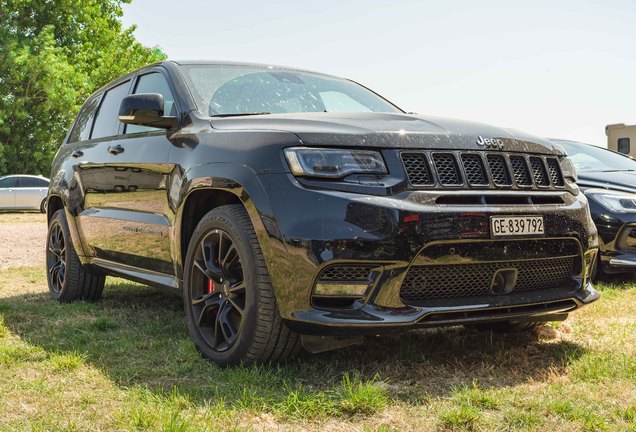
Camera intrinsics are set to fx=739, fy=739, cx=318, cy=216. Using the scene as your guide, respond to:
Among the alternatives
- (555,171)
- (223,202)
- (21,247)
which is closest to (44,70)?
(21,247)

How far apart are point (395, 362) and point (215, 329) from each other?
938 millimetres

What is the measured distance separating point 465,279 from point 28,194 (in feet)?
78.1

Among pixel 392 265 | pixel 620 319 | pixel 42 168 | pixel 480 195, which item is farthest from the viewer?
pixel 42 168

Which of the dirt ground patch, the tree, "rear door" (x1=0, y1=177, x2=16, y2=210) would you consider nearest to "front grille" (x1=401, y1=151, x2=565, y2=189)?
the dirt ground patch

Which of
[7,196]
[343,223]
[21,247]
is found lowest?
[7,196]

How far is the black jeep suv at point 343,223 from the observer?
325cm

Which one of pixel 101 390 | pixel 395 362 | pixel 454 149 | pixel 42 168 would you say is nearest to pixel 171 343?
pixel 101 390

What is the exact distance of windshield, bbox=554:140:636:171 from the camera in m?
7.80

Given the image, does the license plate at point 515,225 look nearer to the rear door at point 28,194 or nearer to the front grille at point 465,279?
the front grille at point 465,279

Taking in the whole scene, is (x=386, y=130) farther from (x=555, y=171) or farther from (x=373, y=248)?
(x=555, y=171)

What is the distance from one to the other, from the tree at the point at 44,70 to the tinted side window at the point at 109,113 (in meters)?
24.4

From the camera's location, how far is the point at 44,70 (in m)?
28.8

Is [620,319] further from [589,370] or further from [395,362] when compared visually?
[395,362]

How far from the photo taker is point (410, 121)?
3.75m
